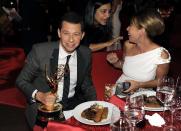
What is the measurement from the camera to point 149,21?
255 centimetres

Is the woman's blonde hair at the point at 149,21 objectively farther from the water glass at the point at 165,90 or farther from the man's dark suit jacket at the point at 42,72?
the water glass at the point at 165,90

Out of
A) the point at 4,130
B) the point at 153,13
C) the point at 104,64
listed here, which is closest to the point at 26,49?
the point at 4,130

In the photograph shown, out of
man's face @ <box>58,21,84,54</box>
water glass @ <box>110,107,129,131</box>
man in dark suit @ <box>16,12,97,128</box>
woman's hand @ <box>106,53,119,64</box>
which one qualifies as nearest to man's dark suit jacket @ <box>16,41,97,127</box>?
man in dark suit @ <box>16,12,97,128</box>

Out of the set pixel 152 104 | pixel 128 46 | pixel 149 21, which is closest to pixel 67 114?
pixel 152 104

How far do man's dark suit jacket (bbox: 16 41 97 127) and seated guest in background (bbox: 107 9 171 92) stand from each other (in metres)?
0.40

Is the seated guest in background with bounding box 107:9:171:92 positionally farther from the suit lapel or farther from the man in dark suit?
the suit lapel

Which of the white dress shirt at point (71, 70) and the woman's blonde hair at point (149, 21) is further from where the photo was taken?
the woman's blonde hair at point (149, 21)

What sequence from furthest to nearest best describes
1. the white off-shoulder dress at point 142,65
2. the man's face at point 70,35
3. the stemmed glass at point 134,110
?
the white off-shoulder dress at point 142,65
the man's face at point 70,35
the stemmed glass at point 134,110

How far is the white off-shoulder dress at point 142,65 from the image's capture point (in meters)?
2.66

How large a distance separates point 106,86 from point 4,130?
1.62 meters

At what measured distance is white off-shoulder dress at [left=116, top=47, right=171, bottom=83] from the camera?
2.66 metres

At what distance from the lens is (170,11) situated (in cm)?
670

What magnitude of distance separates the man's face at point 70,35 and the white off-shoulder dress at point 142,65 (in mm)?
796
